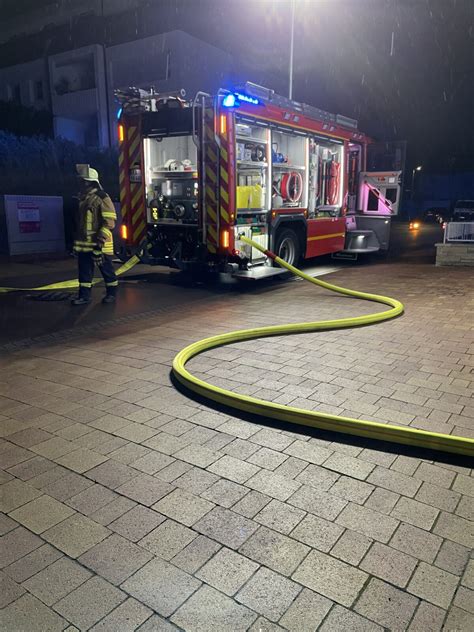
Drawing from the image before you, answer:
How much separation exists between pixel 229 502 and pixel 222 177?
20.8 ft

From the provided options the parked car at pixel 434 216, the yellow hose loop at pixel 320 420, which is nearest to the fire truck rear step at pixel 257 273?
the yellow hose loop at pixel 320 420

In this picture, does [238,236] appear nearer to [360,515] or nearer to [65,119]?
[360,515]

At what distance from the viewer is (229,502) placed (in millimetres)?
2555

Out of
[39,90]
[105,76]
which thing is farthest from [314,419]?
[39,90]

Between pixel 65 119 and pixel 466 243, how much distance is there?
1168 inches

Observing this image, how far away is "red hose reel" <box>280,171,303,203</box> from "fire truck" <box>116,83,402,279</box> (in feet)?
0.06

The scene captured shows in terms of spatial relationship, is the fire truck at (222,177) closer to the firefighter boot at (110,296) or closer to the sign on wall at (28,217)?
the firefighter boot at (110,296)

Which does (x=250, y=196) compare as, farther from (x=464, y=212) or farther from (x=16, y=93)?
(x=16, y=93)

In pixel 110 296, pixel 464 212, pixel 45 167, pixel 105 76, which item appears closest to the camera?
pixel 110 296

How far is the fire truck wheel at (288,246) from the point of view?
9.43 metres

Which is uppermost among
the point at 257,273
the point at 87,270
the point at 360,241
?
the point at 360,241

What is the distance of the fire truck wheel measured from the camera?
9.43m

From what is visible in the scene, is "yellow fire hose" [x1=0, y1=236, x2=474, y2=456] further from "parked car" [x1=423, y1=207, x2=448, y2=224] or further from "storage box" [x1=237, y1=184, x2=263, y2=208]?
"parked car" [x1=423, y1=207, x2=448, y2=224]

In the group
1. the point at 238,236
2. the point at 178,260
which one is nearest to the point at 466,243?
the point at 238,236
